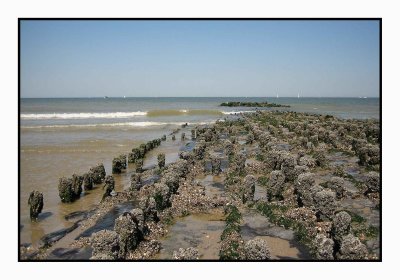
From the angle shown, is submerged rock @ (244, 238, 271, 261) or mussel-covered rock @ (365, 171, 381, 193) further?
mussel-covered rock @ (365, 171, 381, 193)

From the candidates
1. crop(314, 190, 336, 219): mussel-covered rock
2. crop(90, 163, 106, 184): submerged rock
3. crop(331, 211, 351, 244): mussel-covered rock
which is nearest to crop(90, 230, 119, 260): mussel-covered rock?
crop(331, 211, 351, 244): mussel-covered rock

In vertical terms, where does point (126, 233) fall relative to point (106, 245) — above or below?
above

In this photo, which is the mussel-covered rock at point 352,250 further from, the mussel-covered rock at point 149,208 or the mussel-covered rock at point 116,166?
the mussel-covered rock at point 116,166

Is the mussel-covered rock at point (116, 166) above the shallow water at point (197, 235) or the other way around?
above

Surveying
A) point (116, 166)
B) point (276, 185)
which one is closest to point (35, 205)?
point (116, 166)

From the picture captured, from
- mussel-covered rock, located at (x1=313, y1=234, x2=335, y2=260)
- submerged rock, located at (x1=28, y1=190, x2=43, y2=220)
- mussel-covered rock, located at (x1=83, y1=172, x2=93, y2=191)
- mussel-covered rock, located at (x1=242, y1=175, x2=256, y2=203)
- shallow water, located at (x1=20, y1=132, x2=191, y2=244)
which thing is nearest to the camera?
mussel-covered rock, located at (x1=313, y1=234, x2=335, y2=260)

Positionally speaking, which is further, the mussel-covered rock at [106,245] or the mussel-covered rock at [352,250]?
the mussel-covered rock at [106,245]

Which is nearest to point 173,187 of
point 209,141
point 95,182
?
point 95,182

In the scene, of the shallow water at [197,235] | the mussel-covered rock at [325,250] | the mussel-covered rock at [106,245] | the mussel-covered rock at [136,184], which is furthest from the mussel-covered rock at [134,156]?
the mussel-covered rock at [325,250]

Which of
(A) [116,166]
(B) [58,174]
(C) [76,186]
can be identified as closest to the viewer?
(C) [76,186]

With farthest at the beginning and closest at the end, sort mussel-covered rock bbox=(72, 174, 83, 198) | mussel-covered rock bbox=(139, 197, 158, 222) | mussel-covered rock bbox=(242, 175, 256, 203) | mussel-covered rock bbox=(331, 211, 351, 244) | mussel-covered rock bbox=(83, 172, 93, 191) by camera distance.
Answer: mussel-covered rock bbox=(83, 172, 93, 191) < mussel-covered rock bbox=(72, 174, 83, 198) < mussel-covered rock bbox=(242, 175, 256, 203) < mussel-covered rock bbox=(139, 197, 158, 222) < mussel-covered rock bbox=(331, 211, 351, 244)

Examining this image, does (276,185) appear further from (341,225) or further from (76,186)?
(76,186)

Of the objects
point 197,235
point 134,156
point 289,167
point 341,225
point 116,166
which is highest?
point 134,156

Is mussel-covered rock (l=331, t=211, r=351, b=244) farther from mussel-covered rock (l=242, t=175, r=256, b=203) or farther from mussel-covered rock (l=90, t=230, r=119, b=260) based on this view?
mussel-covered rock (l=90, t=230, r=119, b=260)
